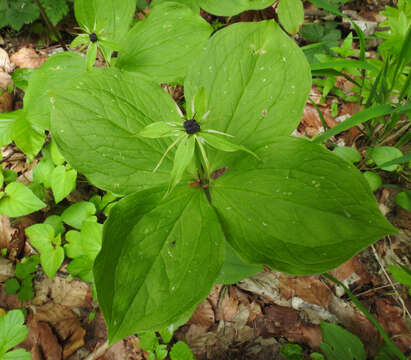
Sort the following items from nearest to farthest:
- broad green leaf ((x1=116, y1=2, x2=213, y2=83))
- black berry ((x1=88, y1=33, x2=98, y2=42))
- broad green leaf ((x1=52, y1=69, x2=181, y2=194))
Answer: broad green leaf ((x1=52, y1=69, x2=181, y2=194)), black berry ((x1=88, y1=33, x2=98, y2=42)), broad green leaf ((x1=116, y1=2, x2=213, y2=83))

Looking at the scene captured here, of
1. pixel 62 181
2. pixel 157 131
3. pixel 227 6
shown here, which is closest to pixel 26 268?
pixel 62 181

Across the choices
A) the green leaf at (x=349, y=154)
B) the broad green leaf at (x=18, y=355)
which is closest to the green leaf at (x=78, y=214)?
the broad green leaf at (x=18, y=355)

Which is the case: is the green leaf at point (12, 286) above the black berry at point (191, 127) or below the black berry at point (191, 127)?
below

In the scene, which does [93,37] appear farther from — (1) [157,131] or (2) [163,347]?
(2) [163,347]

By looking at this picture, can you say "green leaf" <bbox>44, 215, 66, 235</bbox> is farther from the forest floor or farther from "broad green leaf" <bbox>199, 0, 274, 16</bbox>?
"broad green leaf" <bbox>199, 0, 274, 16</bbox>

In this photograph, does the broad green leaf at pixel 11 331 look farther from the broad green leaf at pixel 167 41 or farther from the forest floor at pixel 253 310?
the broad green leaf at pixel 167 41

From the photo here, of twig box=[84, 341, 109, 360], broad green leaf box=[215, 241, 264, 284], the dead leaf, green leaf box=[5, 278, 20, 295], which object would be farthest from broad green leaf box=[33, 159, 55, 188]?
broad green leaf box=[215, 241, 264, 284]

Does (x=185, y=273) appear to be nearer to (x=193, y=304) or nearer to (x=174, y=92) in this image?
(x=193, y=304)
